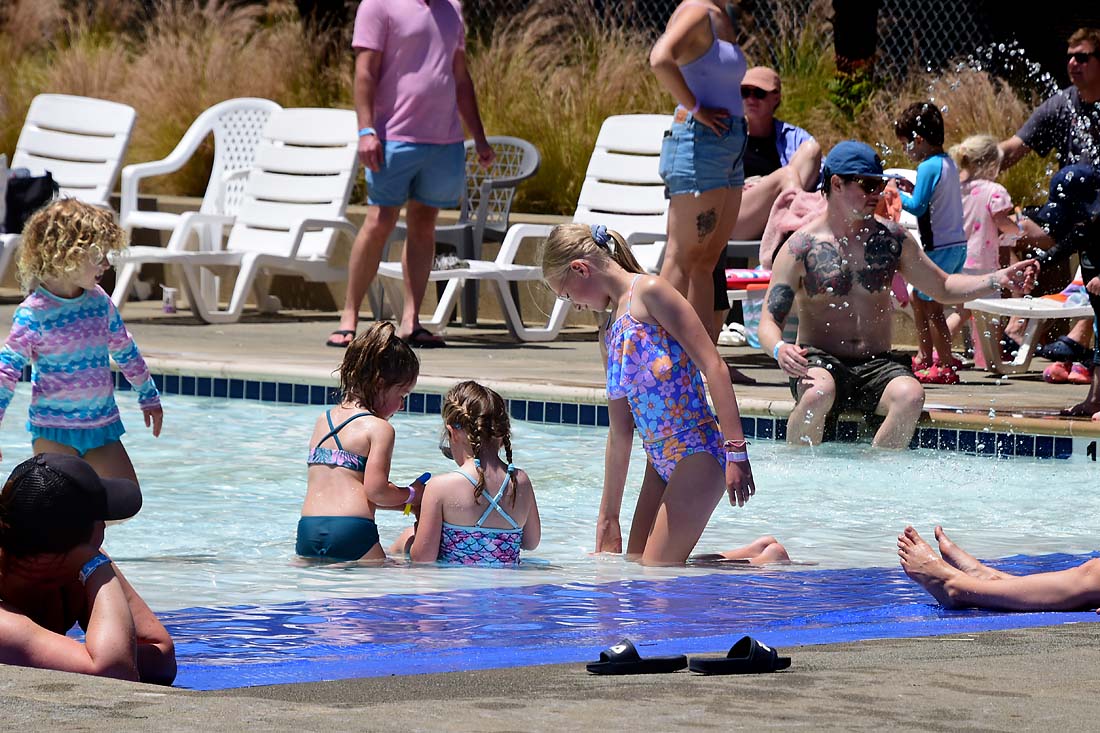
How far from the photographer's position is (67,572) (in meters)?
3.92

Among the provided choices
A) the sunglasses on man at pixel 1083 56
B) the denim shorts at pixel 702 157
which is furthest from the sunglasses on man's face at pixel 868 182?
the sunglasses on man at pixel 1083 56

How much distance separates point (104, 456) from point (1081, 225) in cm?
438

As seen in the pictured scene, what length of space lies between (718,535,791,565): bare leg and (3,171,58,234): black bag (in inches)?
315

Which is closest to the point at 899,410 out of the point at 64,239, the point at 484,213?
the point at 64,239

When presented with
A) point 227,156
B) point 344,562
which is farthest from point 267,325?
point 344,562

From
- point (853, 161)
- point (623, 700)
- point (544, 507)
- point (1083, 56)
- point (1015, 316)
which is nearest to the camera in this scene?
point (623, 700)

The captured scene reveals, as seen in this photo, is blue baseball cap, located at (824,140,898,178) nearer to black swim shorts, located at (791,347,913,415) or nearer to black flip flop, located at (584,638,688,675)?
black swim shorts, located at (791,347,913,415)

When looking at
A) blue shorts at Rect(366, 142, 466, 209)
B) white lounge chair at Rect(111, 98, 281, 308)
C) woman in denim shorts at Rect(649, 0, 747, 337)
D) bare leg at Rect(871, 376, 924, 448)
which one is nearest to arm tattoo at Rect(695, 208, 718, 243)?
woman in denim shorts at Rect(649, 0, 747, 337)

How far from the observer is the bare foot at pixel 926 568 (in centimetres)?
507

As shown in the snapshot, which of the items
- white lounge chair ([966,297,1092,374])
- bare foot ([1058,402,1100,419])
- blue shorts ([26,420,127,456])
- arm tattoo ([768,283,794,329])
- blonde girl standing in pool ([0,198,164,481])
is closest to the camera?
blonde girl standing in pool ([0,198,164,481])

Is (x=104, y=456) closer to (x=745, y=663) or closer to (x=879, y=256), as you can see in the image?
(x=745, y=663)

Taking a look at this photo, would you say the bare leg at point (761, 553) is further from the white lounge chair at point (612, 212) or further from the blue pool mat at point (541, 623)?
the white lounge chair at point (612, 212)

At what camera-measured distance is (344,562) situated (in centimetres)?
584

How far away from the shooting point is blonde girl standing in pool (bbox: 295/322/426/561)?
5793 mm
